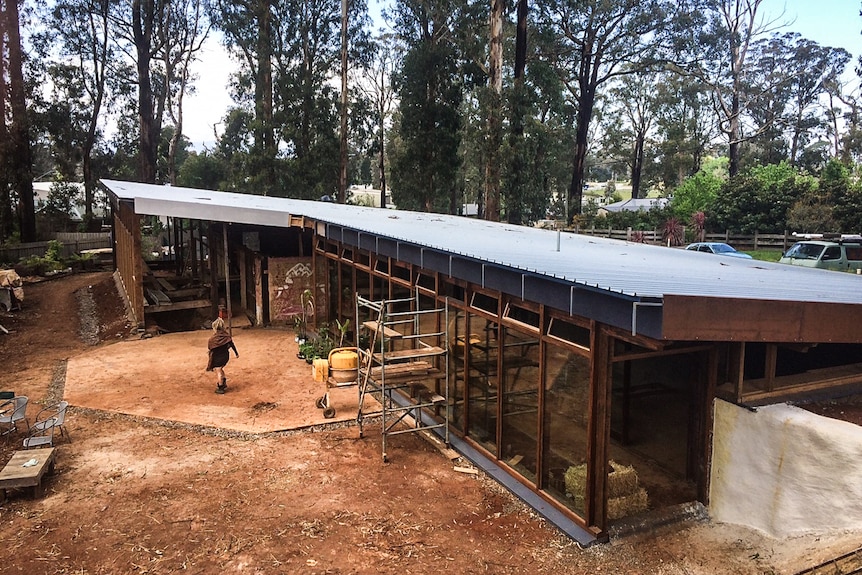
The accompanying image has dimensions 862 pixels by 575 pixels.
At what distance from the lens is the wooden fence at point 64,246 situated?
2605 centimetres

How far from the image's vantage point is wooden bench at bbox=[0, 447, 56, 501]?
703 centimetres

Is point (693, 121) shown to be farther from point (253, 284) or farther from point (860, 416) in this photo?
point (860, 416)

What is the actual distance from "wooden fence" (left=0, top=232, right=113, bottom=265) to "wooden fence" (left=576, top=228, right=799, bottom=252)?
26.8 meters

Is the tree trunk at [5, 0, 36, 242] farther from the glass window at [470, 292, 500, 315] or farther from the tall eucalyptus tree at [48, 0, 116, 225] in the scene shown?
the glass window at [470, 292, 500, 315]

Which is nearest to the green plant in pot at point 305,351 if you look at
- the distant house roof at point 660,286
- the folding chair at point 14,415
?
the distant house roof at point 660,286

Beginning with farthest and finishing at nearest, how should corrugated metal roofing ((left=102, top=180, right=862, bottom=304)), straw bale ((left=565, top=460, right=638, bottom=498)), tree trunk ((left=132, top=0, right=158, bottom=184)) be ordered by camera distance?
tree trunk ((left=132, top=0, right=158, bottom=184)) → straw bale ((left=565, top=460, right=638, bottom=498)) → corrugated metal roofing ((left=102, top=180, right=862, bottom=304))

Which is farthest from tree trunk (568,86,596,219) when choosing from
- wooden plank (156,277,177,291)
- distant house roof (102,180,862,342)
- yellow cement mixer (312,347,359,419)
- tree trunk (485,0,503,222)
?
yellow cement mixer (312,347,359,419)

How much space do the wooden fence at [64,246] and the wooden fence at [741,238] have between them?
26822mm

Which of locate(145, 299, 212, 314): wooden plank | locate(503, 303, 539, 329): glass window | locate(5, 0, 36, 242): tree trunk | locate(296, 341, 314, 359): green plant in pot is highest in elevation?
locate(5, 0, 36, 242): tree trunk

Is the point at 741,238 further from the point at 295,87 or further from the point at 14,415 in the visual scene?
the point at 14,415

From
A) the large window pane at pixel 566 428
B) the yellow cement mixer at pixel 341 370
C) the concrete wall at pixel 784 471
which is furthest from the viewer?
the yellow cement mixer at pixel 341 370

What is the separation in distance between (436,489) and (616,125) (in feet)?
187

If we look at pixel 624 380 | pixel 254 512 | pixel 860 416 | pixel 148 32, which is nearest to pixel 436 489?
pixel 254 512

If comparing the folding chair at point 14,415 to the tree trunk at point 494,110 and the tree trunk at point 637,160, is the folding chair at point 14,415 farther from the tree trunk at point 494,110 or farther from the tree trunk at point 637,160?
the tree trunk at point 637,160
